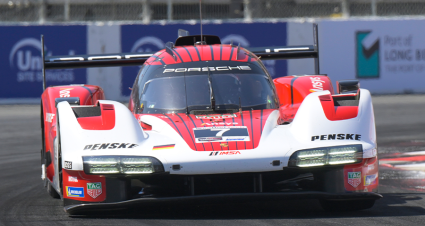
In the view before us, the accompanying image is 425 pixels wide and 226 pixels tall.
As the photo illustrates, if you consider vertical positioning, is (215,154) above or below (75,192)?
above

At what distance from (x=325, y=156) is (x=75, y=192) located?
1746 millimetres

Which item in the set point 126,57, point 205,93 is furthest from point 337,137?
point 126,57

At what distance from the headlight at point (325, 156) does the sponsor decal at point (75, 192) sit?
1.45m

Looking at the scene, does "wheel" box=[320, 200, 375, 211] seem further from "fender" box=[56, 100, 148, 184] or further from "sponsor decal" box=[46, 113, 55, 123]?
"sponsor decal" box=[46, 113, 55, 123]

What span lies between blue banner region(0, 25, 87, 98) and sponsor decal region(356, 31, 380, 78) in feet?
24.4

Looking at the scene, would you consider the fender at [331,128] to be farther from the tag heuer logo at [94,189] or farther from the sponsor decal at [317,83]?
the sponsor decal at [317,83]

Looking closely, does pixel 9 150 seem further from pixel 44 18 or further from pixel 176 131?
pixel 44 18

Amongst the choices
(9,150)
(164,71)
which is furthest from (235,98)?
(9,150)

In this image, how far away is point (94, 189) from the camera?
4.31 m

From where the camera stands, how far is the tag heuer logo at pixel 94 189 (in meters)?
4.30

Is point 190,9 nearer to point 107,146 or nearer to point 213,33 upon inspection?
point 213,33

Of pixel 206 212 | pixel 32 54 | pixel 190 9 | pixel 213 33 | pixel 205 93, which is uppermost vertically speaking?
pixel 190 9

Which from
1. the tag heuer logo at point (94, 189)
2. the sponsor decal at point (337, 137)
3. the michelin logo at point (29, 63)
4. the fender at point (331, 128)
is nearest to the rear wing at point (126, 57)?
the fender at point (331, 128)

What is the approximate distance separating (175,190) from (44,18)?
16.7 m
